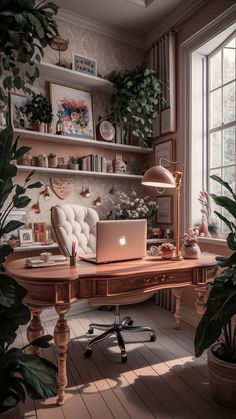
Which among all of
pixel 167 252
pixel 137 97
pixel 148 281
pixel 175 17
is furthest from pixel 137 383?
pixel 175 17

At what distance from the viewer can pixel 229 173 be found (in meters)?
2.88

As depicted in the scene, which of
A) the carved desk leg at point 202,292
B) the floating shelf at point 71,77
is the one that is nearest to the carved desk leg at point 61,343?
the carved desk leg at point 202,292

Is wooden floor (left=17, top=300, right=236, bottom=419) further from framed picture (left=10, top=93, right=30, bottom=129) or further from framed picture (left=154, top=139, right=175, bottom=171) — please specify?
framed picture (left=10, top=93, right=30, bottom=129)

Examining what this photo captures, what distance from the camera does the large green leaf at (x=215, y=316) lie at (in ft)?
4.93

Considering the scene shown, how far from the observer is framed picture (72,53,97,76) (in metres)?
3.18

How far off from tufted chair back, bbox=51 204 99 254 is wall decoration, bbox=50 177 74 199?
613 millimetres

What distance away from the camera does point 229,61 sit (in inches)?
115

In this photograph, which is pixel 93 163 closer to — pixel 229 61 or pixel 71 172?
pixel 71 172

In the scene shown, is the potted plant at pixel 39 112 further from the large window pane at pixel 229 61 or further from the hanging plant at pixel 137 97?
the large window pane at pixel 229 61

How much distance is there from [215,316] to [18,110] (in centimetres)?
255

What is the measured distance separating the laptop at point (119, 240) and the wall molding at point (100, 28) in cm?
259

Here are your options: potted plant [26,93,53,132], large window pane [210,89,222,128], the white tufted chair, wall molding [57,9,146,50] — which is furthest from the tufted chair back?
wall molding [57,9,146,50]

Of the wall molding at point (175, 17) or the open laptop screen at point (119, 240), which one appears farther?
the wall molding at point (175, 17)

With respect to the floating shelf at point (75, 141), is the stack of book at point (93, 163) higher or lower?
lower
